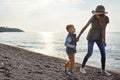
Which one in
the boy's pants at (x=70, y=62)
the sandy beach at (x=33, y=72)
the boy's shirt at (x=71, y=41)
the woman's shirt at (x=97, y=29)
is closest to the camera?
the sandy beach at (x=33, y=72)

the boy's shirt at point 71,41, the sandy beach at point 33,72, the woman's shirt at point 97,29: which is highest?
the woman's shirt at point 97,29

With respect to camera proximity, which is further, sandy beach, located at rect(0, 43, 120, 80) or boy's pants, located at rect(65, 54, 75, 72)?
boy's pants, located at rect(65, 54, 75, 72)

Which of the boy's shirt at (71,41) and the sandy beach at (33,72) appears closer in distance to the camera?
the sandy beach at (33,72)

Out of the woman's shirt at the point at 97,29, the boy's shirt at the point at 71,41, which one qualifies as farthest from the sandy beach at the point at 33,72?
the woman's shirt at the point at 97,29

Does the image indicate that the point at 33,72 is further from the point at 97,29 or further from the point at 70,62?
the point at 97,29

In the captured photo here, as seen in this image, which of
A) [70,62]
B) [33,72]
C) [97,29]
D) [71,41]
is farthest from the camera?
[97,29]

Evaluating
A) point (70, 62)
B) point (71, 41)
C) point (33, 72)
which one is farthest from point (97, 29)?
point (33, 72)

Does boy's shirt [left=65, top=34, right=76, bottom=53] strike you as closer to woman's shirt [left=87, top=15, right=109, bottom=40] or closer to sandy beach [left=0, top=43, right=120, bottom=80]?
woman's shirt [left=87, top=15, right=109, bottom=40]

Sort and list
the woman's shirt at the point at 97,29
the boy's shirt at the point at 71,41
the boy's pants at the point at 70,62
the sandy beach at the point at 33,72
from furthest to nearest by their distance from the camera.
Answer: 1. the woman's shirt at the point at 97,29
2. the boy's pants at the point at 70,62
3. the boy's shirt at the point at 71,41
4. the sandy beach at the point at 33,72

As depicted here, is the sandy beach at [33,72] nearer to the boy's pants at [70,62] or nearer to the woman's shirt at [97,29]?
the boy's pants at [70,62]

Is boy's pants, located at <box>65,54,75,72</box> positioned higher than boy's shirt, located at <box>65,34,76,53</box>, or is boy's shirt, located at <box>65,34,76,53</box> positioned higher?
boy's shirt, located at <box>65,34,76,53</box>

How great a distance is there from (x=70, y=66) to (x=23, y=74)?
1.76 meters

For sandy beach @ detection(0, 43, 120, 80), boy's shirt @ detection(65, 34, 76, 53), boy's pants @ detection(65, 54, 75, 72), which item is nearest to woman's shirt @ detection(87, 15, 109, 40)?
boy's shirt @ detection(65, 34, 76, 53)

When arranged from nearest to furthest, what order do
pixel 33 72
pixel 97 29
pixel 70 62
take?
1. pixel 33 72
2. pixel 70 62
3. pixel 97 29
